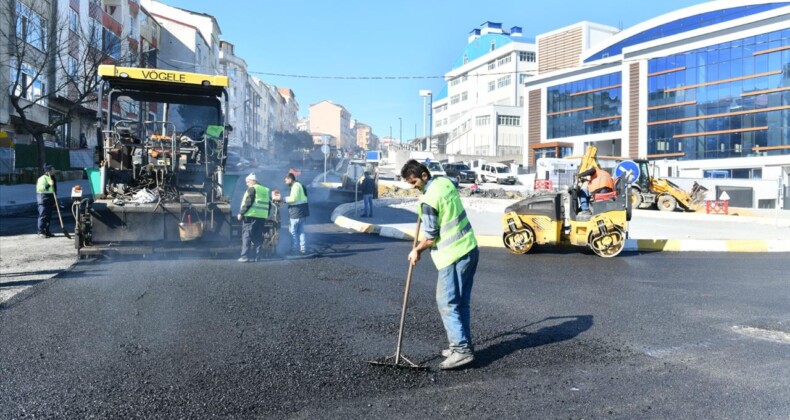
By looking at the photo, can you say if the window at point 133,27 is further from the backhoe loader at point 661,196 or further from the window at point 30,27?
the backhoe loader at point 661,196

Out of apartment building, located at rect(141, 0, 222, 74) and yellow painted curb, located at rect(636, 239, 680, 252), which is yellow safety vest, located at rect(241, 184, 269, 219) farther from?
apartment building, located at rect(141, 0, 222, 74)

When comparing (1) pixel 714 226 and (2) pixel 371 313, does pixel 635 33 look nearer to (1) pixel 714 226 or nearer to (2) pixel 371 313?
(1) pixel 714 226

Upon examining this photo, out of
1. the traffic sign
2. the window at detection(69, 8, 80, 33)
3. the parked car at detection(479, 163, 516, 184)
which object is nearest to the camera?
the traffic sign

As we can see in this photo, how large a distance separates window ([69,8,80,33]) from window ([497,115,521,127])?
47.2 metres

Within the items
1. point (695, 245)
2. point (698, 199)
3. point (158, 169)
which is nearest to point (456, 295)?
point (158, 169)

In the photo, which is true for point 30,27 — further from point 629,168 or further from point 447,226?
point 447,226

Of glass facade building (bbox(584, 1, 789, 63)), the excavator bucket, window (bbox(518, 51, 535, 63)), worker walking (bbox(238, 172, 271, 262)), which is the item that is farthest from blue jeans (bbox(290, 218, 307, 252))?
window (bbox(518, 51, 535, 63))

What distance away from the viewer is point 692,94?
51.1 m

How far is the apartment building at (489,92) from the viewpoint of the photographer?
72438 millimetres

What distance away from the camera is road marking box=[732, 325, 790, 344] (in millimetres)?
5742

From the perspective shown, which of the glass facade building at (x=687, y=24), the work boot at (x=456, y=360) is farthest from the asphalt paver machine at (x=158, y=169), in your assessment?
the glass facade building at (x=687, y=24)

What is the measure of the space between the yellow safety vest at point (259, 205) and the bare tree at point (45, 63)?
2039 cm

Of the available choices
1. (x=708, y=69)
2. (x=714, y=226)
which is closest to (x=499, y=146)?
(x=708, y=69)

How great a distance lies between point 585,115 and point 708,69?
1261 cm
